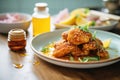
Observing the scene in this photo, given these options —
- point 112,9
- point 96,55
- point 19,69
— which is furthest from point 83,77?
point 112,9

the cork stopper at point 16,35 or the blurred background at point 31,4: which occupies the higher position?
the cork stopper at point 16,35

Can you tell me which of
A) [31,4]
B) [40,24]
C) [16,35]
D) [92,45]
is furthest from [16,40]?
[31,4]

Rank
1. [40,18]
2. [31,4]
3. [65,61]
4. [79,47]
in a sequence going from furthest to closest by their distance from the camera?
[31,4] → [40,18] → [79,47] → [65,61]

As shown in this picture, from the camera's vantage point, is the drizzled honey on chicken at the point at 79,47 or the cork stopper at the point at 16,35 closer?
the drizzled honey on chicken at the point at 79,47

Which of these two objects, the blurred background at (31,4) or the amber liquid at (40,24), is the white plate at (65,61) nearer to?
the amber liquid at (40,24)

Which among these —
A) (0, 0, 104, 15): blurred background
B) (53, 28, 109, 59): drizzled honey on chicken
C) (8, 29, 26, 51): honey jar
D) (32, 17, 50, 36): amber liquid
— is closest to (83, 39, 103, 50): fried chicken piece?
(53, 28, 109, 59): drizzled honey on chicken

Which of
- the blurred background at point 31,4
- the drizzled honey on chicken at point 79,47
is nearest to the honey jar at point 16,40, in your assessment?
the drizzled honey on chicken at point 79,47

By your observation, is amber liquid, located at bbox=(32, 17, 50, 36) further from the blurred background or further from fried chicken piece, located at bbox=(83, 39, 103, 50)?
the blurred background

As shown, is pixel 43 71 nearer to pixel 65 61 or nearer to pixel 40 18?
pixel 65 61

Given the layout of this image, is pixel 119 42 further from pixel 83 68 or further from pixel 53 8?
pixel 53 8
